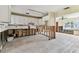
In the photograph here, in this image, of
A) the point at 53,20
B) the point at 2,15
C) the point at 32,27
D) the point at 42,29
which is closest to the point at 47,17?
the point at 53,20

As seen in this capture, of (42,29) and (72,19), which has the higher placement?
(72,19)

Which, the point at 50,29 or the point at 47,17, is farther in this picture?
the point at 47,17

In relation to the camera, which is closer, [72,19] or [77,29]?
[77,29]

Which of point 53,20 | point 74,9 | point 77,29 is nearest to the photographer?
point 74,9

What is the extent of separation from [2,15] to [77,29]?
8710 mm

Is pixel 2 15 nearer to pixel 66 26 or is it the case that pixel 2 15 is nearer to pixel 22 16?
pixel 22 16

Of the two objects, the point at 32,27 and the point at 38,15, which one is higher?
the point at 38,15

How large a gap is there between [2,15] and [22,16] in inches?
113

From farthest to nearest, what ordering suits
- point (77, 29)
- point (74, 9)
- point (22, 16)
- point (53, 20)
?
point (77, 29), point (53, 20), point (22, 16), point (74, 9)

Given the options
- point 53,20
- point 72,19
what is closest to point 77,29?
point 72,19

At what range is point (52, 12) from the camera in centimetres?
670
